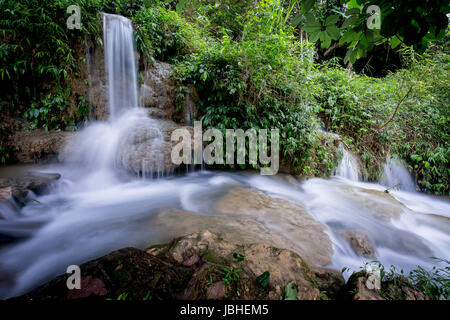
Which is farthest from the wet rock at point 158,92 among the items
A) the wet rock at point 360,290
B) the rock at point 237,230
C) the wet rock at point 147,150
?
the wet rock at point 360,290

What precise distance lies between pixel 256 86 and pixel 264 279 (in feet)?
11.8

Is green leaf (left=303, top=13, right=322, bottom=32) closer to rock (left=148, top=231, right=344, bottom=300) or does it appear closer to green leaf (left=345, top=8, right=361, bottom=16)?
green leaf (left=345, top=8, right=361, bottom=16)

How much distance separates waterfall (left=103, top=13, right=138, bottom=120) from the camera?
4211 mm

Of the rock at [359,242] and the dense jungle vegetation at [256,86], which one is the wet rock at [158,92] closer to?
the dense jungle vegetation at [256,86]

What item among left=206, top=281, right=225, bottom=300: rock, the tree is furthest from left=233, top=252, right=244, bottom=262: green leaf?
the tree

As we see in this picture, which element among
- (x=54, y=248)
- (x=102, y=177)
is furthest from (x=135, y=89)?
(x=54, y=248)

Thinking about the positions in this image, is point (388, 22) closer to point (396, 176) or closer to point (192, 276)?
point (192, 276)

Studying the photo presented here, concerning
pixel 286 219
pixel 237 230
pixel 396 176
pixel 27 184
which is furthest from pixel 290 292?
pixel 396 176

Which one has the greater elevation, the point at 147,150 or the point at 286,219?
the point at 147,150

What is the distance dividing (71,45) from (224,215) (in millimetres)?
4495

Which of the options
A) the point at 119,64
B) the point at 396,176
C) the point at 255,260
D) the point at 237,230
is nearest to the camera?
the point at 255,260

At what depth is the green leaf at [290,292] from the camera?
43.2 inches

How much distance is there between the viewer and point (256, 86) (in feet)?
12.9

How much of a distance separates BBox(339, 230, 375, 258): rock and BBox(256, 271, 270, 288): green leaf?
4.94ft
